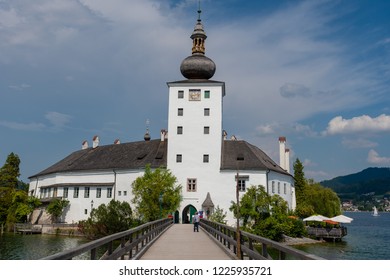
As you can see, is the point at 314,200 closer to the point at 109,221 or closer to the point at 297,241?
the point at 297,241

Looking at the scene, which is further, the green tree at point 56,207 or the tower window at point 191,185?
the green tree at point 56,207

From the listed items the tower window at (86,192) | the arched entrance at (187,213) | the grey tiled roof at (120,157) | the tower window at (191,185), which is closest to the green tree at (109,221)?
the arched entrance at (187,213)

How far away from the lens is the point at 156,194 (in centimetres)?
4294

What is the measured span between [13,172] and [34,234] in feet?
56.3

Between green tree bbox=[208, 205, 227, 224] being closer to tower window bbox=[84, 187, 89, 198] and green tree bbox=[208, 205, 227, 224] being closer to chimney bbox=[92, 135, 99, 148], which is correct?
tower window bbox=[84, 187, 89, 198]

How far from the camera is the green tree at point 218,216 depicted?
42.0 metres

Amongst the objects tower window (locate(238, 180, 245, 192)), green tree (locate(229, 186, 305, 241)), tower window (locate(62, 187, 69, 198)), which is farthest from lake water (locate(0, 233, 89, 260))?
tower window (locate(238, 180, 245, 192))

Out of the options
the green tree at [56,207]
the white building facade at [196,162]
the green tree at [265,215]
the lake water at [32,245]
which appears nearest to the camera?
the lake water at [32,245]

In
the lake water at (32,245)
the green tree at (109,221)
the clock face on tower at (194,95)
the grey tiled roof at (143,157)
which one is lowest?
the lake water at (32,245)

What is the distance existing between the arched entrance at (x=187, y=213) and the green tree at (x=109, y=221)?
5992 mm

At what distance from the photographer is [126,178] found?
1919 inches

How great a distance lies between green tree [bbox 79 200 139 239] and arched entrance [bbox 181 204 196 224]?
599 cm

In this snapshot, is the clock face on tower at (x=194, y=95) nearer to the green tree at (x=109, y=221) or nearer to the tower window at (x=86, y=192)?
the green tree at (x=109, y=221)
